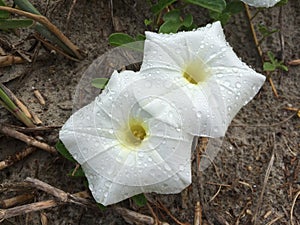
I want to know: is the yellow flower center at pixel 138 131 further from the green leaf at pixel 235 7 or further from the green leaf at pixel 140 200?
the green leaf at pixel 235 7

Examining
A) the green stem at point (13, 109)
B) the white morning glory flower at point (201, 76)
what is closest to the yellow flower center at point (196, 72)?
the white morning glory flower at point (201, 76)

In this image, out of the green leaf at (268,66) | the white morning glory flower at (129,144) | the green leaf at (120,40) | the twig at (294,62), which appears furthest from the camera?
the twig at (294,62)

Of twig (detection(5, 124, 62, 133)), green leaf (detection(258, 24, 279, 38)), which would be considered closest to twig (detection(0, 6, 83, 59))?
twig (detection(5, 124, 62, 133))

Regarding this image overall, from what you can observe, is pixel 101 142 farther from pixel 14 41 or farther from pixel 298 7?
pixel 298 7

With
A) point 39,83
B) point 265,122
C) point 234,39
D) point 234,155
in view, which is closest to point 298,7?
point 234,39

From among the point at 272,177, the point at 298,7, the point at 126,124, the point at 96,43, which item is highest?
the point at 126,124

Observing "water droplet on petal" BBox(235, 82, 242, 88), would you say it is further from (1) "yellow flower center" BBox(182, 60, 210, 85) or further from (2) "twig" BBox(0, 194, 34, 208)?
(2) "twig" BBox(0, 194, 34, 208)

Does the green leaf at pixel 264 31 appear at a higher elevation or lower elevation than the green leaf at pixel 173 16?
lower
